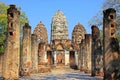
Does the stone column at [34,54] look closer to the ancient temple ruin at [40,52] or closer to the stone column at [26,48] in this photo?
the ancient temple ruin at [40,52]

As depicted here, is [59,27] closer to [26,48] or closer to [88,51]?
[88,51]

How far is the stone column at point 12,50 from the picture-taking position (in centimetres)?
1483

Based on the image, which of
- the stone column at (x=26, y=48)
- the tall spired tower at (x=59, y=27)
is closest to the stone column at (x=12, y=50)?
the stone column at (x=26, y=48)

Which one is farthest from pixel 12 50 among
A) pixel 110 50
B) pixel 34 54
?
pixel 34 54

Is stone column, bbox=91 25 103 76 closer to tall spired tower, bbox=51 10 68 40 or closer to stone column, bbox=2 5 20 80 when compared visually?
stone column, bbox=2 5 20 80

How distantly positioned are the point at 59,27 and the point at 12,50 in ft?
112

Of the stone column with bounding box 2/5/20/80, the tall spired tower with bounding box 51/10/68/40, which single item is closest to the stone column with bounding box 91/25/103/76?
the stone column with bounding box 2/5/20/80

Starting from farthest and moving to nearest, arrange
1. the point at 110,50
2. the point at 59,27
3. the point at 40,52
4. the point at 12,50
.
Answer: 1. the point at 59,27
2. the point at 40,52
3. the point at 12,50
4. the point at 110,50

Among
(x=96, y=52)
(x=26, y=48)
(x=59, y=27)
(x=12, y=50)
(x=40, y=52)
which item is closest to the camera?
(x=12, y=50)

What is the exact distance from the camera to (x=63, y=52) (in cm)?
4253

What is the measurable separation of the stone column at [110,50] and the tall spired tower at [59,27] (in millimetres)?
33394

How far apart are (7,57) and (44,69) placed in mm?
11848

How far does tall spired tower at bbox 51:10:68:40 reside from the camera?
4865 centimetres

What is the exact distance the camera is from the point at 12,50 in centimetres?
1511
